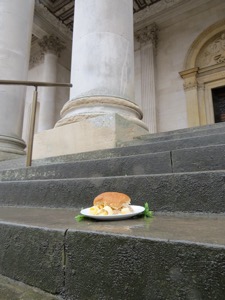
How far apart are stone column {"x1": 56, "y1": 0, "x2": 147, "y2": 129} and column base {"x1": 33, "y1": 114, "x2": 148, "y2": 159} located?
100 mm

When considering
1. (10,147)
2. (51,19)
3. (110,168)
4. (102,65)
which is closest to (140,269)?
(110,168)

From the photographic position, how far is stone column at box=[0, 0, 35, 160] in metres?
5.03

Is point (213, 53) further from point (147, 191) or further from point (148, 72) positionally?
point (147, 191)

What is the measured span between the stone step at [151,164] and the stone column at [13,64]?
107 inches

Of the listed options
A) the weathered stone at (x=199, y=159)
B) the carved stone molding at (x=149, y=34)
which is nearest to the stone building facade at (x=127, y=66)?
the carved stone molding at (x=149, y=34)

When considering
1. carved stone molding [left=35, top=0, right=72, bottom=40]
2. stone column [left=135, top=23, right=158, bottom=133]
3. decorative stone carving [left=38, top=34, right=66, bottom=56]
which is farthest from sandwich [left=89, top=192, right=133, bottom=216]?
decorative stone carving [left=38, top=34, right=66, bottom=56]

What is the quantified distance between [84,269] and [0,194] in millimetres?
1732

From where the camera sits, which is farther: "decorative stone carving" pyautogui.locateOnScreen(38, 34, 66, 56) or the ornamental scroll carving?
"decorative stone carving" pyautogui.locateOnScreen(38, 34, 66, 56)

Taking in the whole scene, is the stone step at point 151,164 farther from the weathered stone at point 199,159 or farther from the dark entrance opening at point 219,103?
the dark entrance opening at point 219,103

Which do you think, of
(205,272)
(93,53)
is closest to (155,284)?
(205,272)

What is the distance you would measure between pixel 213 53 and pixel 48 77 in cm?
726

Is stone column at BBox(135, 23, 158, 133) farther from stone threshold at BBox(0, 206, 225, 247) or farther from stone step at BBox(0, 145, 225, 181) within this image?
stone threshold at BBox(0, 206, 225, 247)

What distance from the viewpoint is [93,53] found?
12.0 feet

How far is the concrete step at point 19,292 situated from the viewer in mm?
1017
